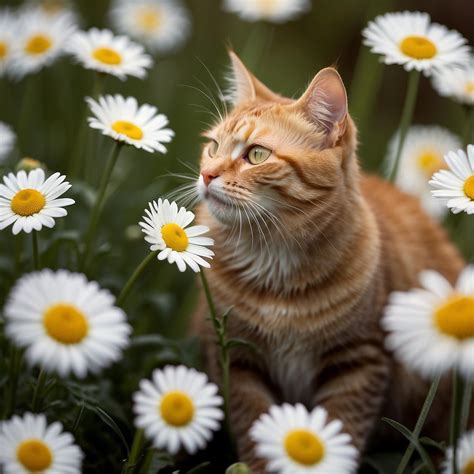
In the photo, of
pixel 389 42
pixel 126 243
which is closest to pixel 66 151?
pixel 126 243

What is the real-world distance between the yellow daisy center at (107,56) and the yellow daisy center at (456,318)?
1.14m

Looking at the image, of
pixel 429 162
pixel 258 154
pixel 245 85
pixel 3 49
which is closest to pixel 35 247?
pixel 258 154

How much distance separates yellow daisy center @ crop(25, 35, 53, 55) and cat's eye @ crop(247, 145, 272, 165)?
932 millimetres

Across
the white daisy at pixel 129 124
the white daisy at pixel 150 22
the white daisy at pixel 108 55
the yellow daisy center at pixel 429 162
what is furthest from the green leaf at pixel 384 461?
Answer: the white daisy at pixel 150 22

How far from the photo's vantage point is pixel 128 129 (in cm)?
172

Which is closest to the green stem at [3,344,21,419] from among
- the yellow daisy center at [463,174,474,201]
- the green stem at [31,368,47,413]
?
the green stem at [31,368,47,413]

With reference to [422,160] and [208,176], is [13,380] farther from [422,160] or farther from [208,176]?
[422,160]

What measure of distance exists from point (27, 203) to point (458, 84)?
137 cm

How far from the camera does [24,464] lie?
4.12ft

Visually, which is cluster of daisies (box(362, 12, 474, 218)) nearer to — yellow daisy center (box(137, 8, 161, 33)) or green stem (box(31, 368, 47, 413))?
green stem (box(31, 368, 47, 413))

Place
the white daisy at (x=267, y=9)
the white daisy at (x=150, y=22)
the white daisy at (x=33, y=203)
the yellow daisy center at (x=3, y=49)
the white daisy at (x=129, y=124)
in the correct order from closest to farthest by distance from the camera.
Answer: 1. the white daisy at (x=33, y=203)
2. the white daisy at (x=129, y=124)
3. the yellow daisy center at (x=3, y=49)
4. the white daisy at (x=267, y=9)
5. the white daisy at (x=150, y=22)

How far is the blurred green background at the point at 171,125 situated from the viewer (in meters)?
2.01

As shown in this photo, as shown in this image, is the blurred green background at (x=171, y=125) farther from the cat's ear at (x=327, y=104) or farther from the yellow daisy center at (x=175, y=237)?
the yellow daisy center at (x=175, y=237)

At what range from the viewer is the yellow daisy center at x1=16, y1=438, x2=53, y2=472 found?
1.26 metres
